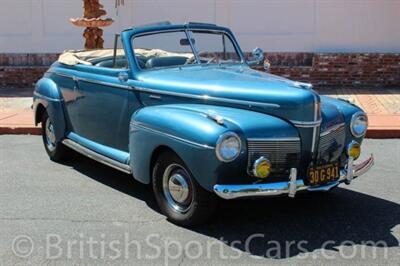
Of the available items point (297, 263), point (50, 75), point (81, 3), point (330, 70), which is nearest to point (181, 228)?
point (297, 263)

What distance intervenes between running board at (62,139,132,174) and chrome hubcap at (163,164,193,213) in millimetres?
589

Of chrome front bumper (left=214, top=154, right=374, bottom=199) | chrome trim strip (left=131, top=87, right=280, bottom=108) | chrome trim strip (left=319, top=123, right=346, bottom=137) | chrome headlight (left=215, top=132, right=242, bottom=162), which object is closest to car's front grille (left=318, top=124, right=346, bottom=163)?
chrome trim strip (left=319, top=123, right=346, bottom=137)

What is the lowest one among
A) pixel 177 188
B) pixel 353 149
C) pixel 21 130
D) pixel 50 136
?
pixel 21 130

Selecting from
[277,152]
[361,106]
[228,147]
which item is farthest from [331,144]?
[361,106]

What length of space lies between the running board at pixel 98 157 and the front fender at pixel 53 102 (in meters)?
0.16

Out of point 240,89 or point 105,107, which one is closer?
point 240,89

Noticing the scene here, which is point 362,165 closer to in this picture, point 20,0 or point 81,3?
point 81,3

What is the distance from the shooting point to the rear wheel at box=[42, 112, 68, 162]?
22.5ft

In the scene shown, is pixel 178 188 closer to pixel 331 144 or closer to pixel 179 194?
pixel 179 194

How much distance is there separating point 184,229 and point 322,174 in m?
1.17

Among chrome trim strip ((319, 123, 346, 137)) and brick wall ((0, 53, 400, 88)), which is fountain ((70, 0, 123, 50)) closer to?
brick wall ((0, 53, 400, 88))

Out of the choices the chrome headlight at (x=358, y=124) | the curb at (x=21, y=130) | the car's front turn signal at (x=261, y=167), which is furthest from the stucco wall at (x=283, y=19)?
the car's front turn signal at (x=261, y=167)

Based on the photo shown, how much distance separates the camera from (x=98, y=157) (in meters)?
5.80

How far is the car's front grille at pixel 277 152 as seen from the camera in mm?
4301
